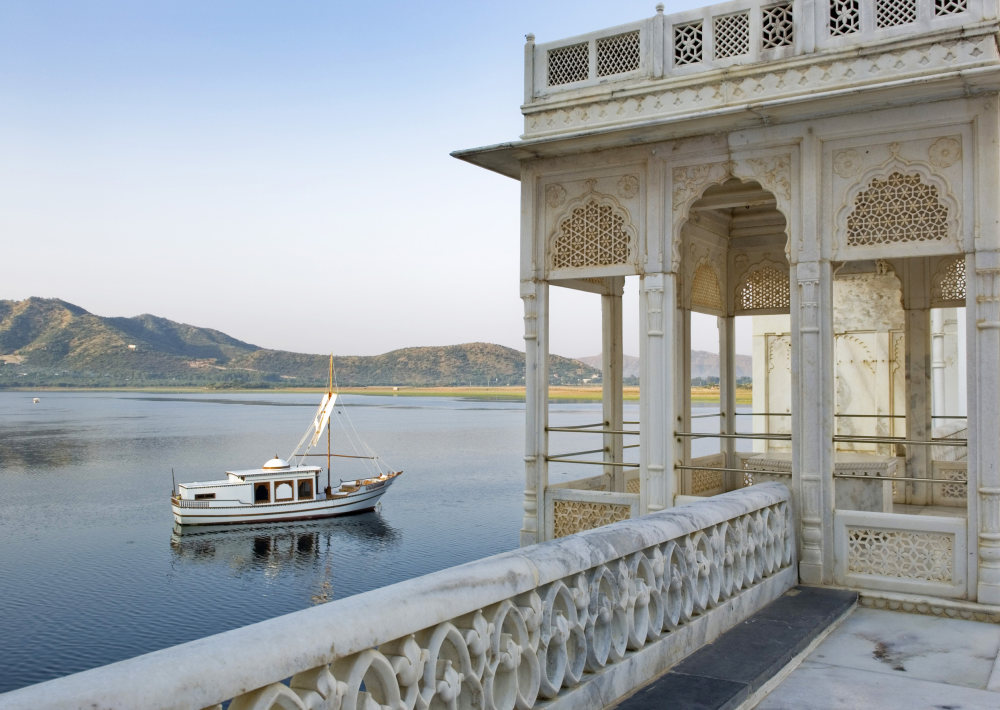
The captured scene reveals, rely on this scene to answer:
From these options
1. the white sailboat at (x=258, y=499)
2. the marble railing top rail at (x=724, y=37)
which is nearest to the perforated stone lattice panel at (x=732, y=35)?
the marble railing top rail at (x=724, y=37)

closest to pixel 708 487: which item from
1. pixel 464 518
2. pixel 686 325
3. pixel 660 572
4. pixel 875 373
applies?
pixel 686 325

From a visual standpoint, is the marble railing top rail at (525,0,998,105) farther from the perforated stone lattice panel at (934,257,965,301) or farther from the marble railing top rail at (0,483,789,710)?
the marble railing top rail at (0,483,789,710)

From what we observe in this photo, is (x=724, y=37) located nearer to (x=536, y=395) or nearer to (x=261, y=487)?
(x=536, y=395)

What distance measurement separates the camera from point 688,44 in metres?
6.64

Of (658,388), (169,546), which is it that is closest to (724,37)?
(658,388)

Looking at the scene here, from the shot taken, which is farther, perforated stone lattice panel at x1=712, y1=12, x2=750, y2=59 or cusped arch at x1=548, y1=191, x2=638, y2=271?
cusped arch at x1=548, y1=191, x2=638, y2=271

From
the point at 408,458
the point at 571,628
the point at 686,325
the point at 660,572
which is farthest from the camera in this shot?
the point at 408,458

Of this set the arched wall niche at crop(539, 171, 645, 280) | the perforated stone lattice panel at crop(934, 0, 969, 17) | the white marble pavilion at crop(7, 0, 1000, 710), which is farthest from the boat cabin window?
the perforated stone lattice panel at crop(934, 0, 969, 17)

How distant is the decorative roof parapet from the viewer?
5.71 meters

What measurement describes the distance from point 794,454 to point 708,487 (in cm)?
355

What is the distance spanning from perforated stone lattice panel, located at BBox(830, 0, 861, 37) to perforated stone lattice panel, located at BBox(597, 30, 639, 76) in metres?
1.47

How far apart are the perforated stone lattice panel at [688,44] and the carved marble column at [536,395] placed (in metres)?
2.06

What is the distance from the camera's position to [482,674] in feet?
8.74

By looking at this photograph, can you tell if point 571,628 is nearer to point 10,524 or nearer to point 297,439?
point 10,524
